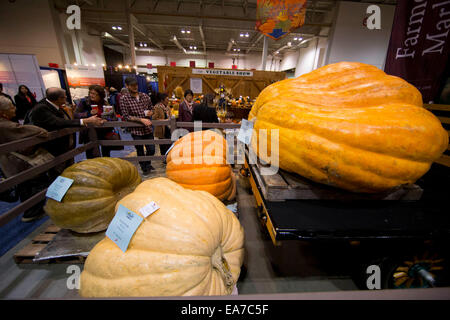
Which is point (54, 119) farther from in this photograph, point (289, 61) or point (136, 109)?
point (289, 61)

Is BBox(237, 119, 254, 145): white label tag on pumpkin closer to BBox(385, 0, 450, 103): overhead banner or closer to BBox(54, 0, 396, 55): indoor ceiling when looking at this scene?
BBox(385, 0, 450, 103): overhead banner

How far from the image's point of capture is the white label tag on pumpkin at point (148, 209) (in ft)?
3.15

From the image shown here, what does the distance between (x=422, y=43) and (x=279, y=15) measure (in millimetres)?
5770

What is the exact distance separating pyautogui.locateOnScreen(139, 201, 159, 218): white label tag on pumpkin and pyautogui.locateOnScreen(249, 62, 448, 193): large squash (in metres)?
0.88

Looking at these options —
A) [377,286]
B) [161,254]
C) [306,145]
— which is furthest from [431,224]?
[161,254]

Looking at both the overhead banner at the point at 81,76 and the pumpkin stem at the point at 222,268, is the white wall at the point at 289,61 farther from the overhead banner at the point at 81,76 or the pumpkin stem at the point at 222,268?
the pumpkin stem at the point at 222,268

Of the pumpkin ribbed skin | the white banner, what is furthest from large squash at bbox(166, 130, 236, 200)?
the white banner

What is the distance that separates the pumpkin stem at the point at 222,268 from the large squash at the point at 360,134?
29.2 inches

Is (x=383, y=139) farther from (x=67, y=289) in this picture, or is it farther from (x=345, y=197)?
(x=67, y=289)

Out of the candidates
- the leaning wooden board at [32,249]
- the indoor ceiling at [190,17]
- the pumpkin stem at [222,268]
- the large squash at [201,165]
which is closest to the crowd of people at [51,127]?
the leaning wooden board at [32,249]

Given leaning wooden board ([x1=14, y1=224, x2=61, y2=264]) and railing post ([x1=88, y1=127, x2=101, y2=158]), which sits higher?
railing post ([x1=88, y1=127, x2=101, y2=158])

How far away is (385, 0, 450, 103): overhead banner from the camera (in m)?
1.94

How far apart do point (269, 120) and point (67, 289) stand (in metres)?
2.15
